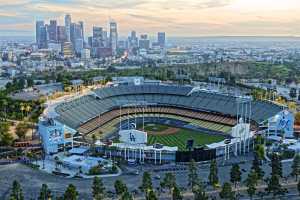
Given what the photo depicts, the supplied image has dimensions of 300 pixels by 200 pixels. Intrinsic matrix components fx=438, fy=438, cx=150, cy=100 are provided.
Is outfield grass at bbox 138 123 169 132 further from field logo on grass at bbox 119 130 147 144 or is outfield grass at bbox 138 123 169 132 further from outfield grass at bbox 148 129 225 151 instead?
field logo on grass at bbox 119 130 147 144

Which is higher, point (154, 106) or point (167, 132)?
point (154, 106)

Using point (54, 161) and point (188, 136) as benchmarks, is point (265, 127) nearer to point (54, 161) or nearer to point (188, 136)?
point (188, 136)

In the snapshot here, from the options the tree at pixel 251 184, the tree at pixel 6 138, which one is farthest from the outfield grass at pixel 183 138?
the tree at pixel 251 184

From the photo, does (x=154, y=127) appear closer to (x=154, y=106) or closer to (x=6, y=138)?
(x=154, y=106)

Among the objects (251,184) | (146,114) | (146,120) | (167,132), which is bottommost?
(167,132)

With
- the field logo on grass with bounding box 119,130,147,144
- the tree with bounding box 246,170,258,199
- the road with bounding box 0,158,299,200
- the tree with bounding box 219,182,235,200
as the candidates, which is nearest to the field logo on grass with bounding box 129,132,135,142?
the field logo on grass with bounding box 119,130,147,144

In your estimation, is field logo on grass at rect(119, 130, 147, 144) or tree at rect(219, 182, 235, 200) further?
field logo on grass at rect(119, 130, 147, 144)

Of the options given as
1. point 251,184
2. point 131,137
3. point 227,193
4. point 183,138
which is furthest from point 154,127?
point 227,193
